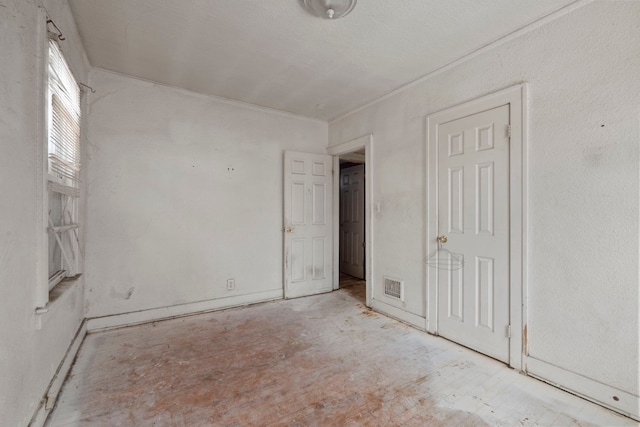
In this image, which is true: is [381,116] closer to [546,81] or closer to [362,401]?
[546,81]

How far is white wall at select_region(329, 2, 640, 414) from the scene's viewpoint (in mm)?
1647

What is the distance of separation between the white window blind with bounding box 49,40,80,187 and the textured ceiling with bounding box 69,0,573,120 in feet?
1.35

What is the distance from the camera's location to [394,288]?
3.16m

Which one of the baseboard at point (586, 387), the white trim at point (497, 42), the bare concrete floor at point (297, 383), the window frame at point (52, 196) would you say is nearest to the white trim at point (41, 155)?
the window frame at point (52, 196)

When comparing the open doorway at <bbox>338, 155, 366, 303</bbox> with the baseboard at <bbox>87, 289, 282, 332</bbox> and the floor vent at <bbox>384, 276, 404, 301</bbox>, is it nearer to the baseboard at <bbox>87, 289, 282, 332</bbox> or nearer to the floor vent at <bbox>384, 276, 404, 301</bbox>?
the floor vent at <bbox>384, 276, 404, 301</bbox>

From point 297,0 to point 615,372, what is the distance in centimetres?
Answer: 302

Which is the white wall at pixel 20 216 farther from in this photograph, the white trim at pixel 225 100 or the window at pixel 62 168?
the white trim at pixel 225 100

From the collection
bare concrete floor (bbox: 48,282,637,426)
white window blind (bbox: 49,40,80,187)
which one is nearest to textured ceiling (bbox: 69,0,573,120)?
white window blind (bbox: 49,40,80,187)

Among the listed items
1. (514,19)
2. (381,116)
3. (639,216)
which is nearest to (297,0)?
(514,19)

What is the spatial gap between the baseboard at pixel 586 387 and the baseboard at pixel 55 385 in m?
3.04

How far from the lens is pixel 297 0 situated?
6.00 ft

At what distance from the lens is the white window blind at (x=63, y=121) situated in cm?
178

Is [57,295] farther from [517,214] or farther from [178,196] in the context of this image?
[517,214]

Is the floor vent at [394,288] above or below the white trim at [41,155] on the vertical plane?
below
